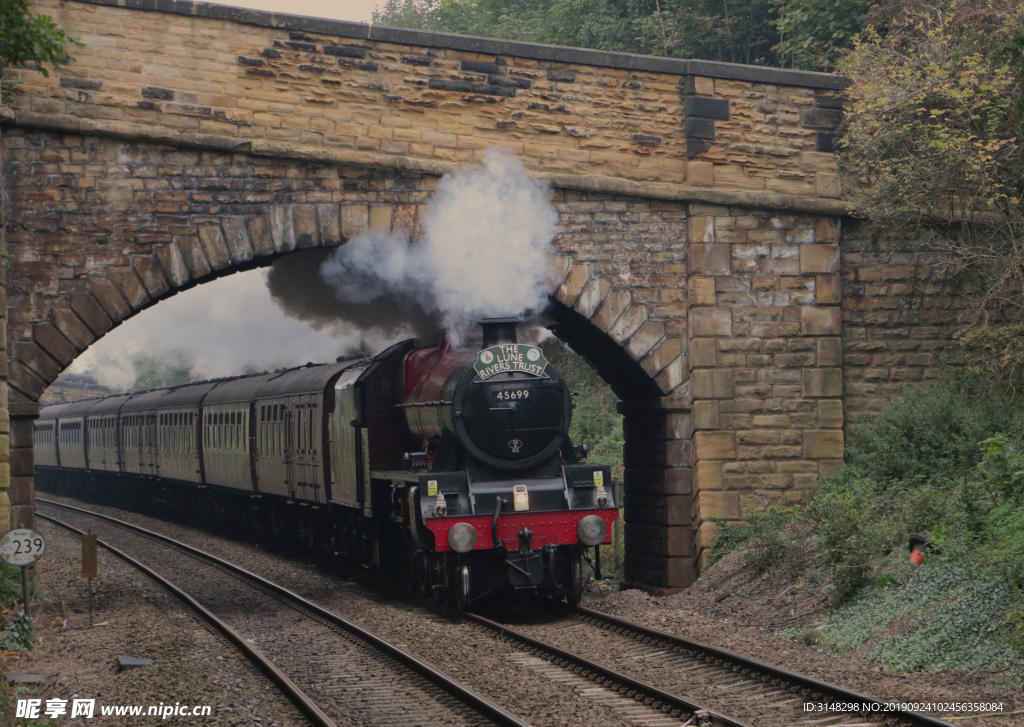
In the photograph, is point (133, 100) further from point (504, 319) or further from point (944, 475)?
point (944, 475)

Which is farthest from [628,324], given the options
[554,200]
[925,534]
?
[925,534]

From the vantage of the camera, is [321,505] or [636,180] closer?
[636,180]

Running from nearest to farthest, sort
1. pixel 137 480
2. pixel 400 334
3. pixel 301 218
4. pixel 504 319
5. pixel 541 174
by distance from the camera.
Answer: pixel 504 319, pixel 301 218, pixel 541 174, pixel 400 334, pixel 137 480

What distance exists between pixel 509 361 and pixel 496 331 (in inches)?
17.2

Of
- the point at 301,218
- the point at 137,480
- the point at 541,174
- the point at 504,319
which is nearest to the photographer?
the point at 504,319

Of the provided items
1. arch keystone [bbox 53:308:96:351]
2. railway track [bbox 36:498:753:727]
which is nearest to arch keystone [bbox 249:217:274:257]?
arch keystone [bbox 53:308:96:351]

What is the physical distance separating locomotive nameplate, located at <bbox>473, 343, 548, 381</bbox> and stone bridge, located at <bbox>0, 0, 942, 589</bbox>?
2.16 m

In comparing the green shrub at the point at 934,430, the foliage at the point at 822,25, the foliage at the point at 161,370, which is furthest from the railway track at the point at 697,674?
the foliage at the point at 161,370

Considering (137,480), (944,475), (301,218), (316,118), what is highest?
(316,118)

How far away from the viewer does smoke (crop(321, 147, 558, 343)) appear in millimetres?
11750

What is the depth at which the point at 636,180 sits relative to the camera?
43.8 feet

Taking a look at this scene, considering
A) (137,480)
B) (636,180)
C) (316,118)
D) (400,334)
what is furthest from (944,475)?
(137,480)

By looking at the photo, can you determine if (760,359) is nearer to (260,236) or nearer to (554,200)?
(554,200)

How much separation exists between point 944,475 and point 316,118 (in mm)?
7845
